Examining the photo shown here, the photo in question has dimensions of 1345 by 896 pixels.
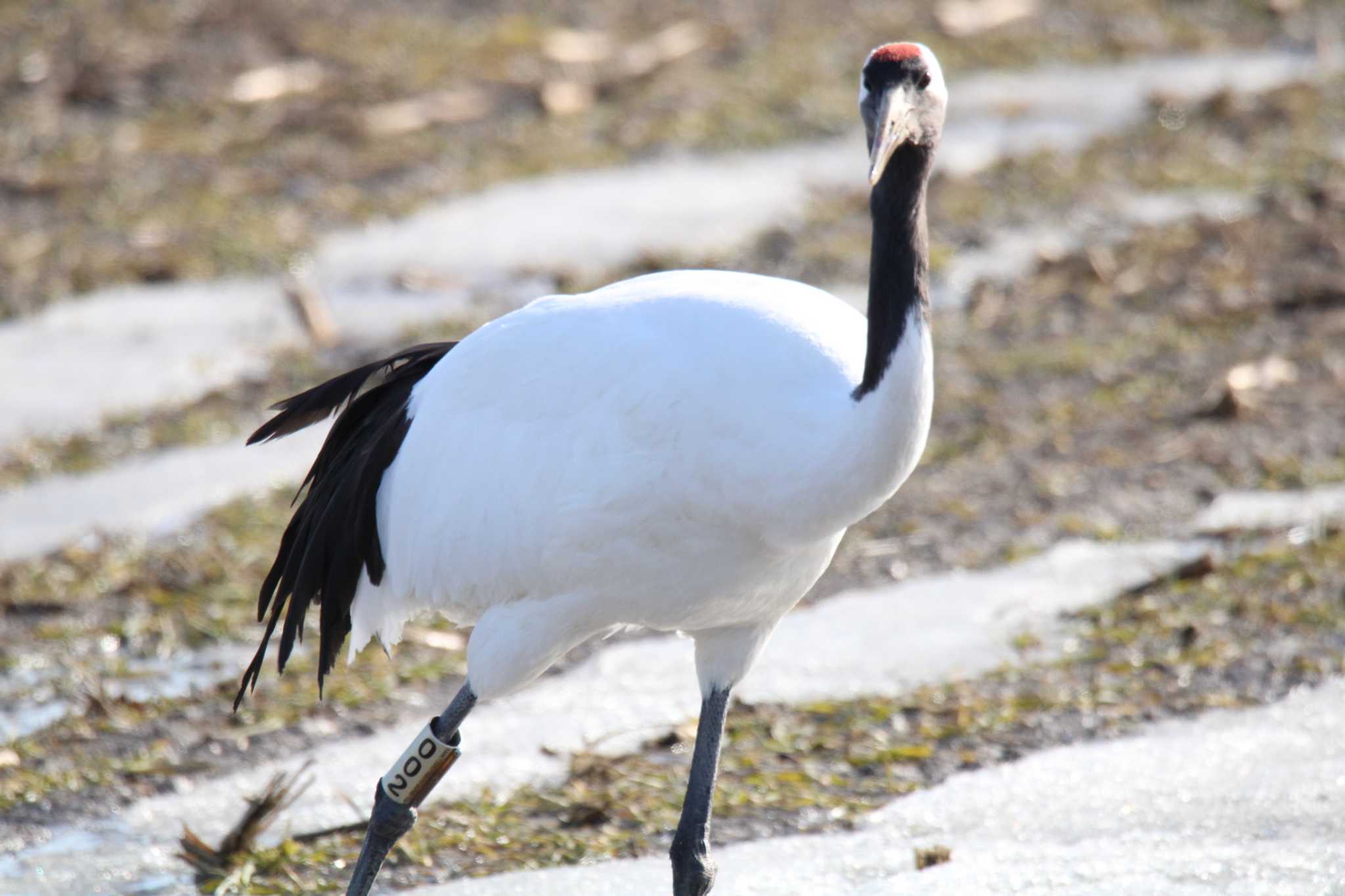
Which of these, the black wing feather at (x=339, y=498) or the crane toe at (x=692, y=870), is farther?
the black wing feather at (x=339, y=498)

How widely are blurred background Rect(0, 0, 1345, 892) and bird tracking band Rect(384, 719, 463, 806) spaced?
0.32 meters

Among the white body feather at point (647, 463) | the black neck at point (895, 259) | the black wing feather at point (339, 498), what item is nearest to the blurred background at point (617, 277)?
the black wing feather at point (339, 498)

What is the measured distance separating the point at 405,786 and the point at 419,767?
54 mm

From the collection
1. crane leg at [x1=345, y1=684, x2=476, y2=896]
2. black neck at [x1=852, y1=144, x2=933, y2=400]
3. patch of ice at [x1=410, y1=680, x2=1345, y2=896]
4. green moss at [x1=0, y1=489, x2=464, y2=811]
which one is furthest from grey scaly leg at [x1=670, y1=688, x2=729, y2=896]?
green moss at [x1=0, y1=489, x2=464, y2=811]

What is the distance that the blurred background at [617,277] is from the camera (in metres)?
4.68

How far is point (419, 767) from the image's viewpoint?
389 centimetres

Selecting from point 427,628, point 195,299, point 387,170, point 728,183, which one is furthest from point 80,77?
point 427,628

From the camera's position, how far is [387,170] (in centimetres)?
872

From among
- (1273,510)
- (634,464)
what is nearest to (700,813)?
(634,464)

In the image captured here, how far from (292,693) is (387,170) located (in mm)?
4308

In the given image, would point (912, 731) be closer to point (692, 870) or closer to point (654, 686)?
point (654, 686)

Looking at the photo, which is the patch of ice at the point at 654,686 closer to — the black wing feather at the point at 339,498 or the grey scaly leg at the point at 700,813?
Answer: the black wing feather at the point at 339,498

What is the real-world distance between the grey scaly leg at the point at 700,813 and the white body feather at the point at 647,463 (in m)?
0.08

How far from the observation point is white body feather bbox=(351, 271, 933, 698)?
10.8 ft
